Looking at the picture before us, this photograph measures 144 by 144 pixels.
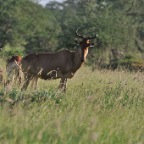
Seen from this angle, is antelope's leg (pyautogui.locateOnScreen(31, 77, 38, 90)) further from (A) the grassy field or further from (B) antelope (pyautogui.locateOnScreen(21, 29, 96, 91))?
(A) the grassy field

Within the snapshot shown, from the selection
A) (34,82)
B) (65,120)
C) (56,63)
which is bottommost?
(34,82)

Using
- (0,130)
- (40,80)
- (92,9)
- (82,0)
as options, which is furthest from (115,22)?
(0,130)

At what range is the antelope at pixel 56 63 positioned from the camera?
44.6ft

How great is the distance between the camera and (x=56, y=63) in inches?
551

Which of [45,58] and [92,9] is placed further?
[92,9]

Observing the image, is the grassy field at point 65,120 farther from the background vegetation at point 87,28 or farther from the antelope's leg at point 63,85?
the background vegetation at point 87,28

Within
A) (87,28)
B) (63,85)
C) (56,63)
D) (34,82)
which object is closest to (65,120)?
(63,85)

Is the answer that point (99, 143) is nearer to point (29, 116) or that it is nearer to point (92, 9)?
point (29, 116)

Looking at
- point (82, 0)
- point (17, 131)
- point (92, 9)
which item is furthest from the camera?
point (82, 0)

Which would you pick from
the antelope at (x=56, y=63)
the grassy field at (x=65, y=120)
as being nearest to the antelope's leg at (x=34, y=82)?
the antelope at (x=56, y=63)

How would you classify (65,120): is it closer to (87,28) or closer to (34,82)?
(34,82)

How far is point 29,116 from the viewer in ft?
20.5

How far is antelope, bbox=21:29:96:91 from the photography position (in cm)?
1359

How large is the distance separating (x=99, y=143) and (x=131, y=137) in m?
0.52
